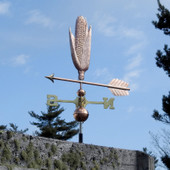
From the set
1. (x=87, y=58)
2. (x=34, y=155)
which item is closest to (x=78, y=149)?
(x=34, y=155)

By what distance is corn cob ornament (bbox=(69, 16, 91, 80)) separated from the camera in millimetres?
8141

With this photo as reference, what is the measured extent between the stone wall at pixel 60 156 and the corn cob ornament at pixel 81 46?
146 cm

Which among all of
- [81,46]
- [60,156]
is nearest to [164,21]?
[81,46]

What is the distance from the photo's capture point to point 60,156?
6.89 metres

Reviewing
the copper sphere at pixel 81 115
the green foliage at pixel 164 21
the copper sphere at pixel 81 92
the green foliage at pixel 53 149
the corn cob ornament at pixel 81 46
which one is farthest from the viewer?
the green foliage at pixel 164 21

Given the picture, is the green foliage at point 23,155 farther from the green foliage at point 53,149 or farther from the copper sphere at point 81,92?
the copper sphere at point 81,92

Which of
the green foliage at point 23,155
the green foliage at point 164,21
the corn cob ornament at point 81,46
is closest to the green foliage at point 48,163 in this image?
the green foliage at point 23,155

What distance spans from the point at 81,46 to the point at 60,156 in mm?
2258

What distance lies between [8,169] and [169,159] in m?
7.76

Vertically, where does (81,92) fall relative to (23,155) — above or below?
above

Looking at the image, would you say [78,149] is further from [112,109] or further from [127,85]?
[127,85]

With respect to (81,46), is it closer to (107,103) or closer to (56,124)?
(107,103)

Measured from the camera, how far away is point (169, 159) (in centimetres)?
1300

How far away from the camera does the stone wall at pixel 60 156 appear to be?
642 centimetres
